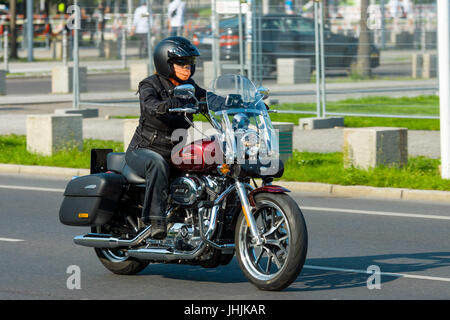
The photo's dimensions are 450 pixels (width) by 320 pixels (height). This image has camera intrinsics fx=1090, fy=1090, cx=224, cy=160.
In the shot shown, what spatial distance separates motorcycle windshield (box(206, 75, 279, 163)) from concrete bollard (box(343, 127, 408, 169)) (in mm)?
6412

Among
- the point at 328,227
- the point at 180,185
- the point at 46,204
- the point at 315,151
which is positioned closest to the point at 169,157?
the point at 180,185

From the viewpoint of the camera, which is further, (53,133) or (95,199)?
(53,133)

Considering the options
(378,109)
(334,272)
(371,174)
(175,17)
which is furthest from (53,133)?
(334,272)

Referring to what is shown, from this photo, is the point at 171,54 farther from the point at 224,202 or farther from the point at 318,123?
the point at 318,123

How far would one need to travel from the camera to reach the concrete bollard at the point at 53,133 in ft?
53.5

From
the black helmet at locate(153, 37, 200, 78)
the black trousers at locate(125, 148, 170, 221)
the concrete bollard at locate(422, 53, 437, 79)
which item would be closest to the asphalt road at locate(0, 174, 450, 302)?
the black trousers at locate(125, 148, 170, 221)

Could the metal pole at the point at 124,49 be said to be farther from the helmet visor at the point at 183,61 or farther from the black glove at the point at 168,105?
the black glove at the point at 168,105

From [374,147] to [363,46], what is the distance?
595 cm

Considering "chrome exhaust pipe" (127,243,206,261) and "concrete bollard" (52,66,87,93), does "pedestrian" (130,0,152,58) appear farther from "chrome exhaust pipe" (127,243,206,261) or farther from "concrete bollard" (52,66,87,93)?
"chrome exhaust pipe" (127,243,206,261)

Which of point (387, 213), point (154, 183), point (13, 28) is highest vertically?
point (13, 28)

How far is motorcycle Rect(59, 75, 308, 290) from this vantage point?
738cm

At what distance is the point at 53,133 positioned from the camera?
16328 millimetres

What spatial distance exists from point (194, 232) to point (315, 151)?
29.3 ft

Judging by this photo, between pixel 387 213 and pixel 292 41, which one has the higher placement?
pixel 292 41
